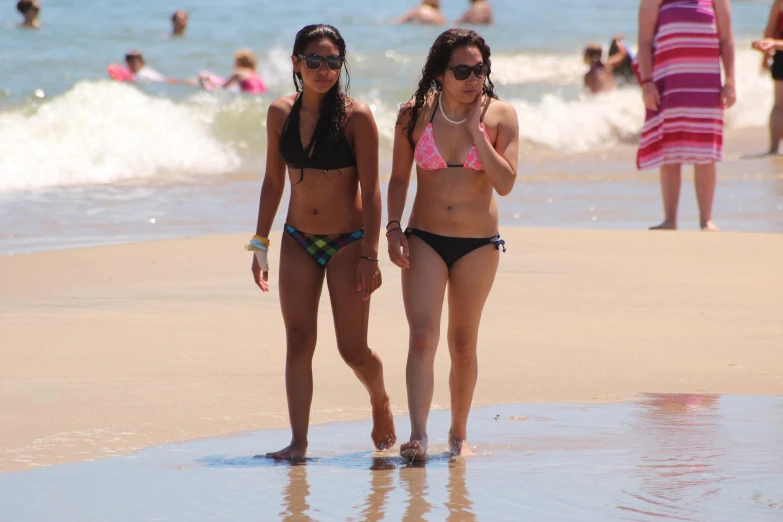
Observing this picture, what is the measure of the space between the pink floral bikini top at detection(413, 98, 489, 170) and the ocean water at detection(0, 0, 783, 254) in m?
5.37

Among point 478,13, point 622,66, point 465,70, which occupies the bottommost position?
point 465,70

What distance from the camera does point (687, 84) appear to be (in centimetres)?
913

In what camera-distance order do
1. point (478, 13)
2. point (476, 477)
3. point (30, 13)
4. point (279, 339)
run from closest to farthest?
point (476, 477)
point (279, 339)
point (30, 13)
point (478, 13)

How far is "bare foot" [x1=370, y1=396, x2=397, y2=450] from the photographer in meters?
4.73

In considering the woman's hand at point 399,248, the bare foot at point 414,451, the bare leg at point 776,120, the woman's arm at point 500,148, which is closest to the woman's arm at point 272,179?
the woman's hand at point 399,248

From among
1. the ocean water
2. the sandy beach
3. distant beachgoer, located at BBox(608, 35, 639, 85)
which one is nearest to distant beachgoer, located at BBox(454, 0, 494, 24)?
the ocean water

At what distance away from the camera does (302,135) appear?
471 cm

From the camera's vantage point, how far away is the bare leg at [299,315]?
15.2ft

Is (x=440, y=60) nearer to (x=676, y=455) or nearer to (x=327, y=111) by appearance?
(x=327, y=111)

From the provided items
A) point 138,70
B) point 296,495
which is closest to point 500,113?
point 296,495

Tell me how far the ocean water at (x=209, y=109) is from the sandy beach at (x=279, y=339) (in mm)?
2153

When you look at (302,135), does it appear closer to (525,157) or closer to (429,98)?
(429,98)

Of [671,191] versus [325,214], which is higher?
[671,191]

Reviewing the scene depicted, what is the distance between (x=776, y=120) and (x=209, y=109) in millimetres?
7178
